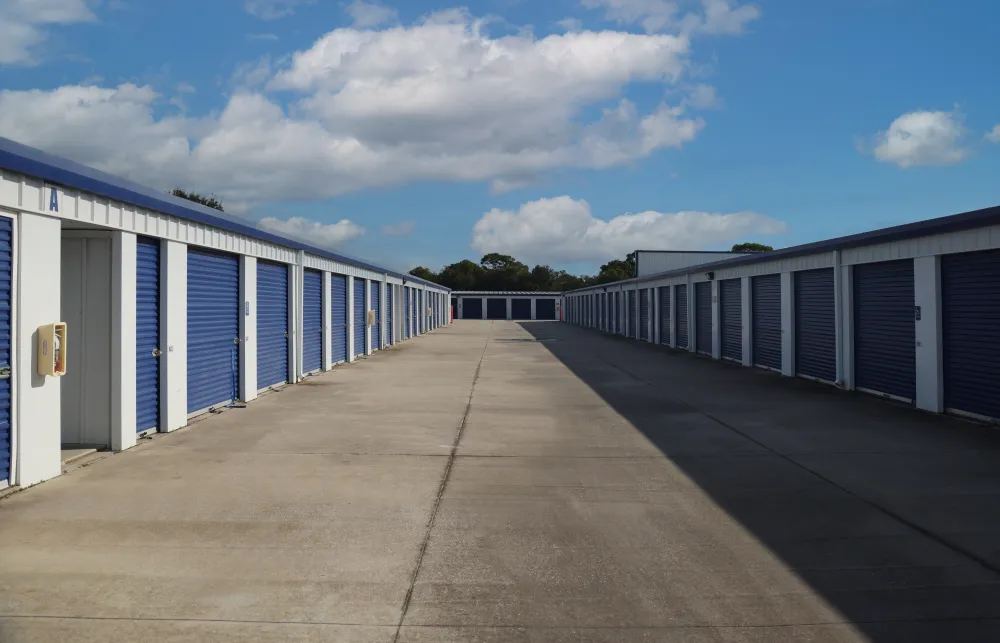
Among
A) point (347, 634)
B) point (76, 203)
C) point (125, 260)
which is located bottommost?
point (347, 634)

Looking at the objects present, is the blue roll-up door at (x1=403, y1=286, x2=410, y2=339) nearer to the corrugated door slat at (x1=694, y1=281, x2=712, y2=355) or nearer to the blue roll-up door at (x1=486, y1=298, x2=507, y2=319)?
the corrugated door slat at (x1=694, y1=281, x2=712, y2=355)

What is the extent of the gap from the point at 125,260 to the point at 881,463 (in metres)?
9.73

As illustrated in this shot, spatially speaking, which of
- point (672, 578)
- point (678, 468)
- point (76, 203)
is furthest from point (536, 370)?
point (672, 578)

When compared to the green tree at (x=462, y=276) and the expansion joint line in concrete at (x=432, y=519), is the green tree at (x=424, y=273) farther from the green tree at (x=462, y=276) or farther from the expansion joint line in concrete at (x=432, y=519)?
the expansion joint line in concrete at (x=432, y=519)

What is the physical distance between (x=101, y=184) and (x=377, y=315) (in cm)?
2037

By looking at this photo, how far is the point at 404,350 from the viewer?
27.9 m

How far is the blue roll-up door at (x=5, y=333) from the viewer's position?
22.5ft

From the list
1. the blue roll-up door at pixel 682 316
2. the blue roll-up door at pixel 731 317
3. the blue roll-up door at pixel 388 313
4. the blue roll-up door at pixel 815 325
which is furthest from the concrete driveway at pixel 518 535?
the blue roll-up door at pixel 388 313

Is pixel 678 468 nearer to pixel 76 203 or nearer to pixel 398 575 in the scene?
pixel 398 575

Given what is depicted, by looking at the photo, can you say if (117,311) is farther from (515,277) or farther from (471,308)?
(515,277)

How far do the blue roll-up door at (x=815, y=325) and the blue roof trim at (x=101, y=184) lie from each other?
12789 millimetres

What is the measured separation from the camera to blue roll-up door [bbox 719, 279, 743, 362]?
71.5ft

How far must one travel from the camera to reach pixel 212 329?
12.0 meters

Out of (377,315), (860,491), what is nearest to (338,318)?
(377,315)
